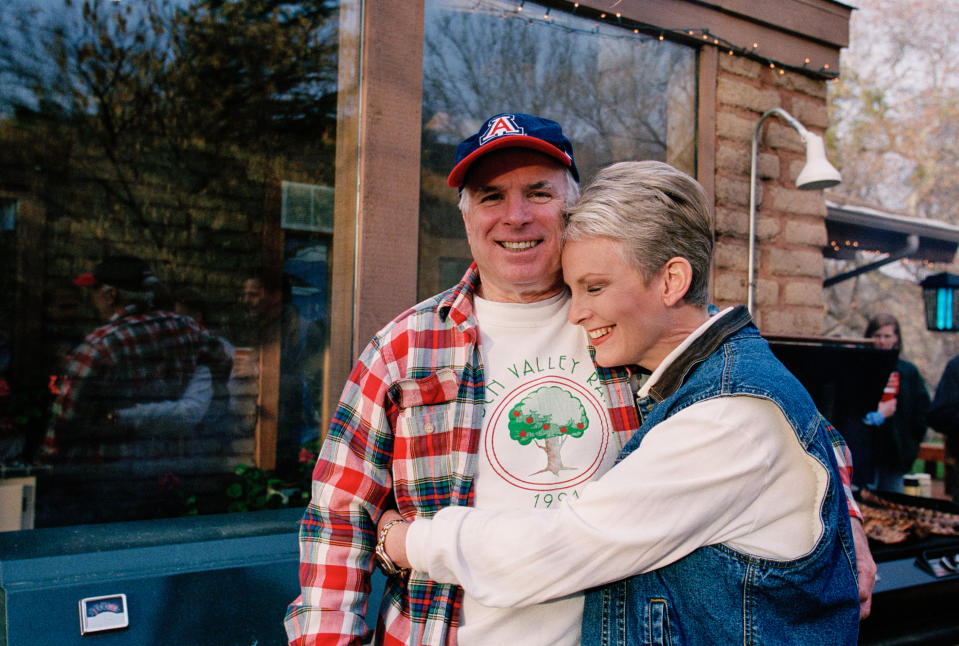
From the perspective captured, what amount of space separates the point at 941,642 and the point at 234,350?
3.51 meters

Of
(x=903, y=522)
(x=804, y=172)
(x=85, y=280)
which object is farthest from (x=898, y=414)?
(x=85, y=280)

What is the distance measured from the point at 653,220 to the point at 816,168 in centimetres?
306

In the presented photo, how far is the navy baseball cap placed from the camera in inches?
66.1

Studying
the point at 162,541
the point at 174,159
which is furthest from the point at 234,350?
the point at 162,541

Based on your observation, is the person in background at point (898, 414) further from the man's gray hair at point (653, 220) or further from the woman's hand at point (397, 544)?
the woman's hand at point (397, 544)

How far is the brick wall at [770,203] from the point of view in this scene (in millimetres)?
4156

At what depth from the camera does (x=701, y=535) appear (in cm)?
117

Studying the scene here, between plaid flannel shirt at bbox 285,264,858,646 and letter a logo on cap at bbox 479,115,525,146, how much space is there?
0.47 metres

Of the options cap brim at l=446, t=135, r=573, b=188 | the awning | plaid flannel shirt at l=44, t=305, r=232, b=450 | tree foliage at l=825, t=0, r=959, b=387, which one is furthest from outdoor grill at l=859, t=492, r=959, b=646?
tree foliage at l=825, t=0, r=959, b=387

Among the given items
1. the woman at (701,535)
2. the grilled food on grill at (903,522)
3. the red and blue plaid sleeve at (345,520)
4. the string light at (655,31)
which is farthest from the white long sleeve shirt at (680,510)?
the string light at (655,31)

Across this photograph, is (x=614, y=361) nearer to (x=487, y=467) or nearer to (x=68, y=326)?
(x=487, y=467)

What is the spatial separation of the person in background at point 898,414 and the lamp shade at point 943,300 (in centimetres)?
35

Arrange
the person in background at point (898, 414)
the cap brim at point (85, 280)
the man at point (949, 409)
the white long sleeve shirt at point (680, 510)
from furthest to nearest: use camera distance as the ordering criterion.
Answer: the man at point (949, 409) < the person in background at point (898, 414) < the cap brim at point (85, 280) < the white long sleeve shirt at point (680, 510)

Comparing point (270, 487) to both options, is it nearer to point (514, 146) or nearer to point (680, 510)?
point (514, 146)
